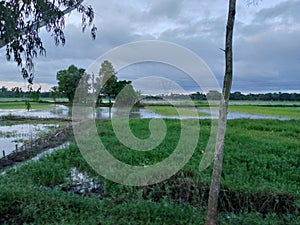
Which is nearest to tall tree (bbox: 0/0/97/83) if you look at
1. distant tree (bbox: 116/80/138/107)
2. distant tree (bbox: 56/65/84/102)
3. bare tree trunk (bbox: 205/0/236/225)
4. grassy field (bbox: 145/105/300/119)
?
bare tree trunk (bbox: 205/0/236/225)

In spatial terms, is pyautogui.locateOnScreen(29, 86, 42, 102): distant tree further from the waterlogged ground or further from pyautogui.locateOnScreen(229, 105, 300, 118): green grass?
pyautogui.locateOnScreen(229, 105, 300, 118): green grass

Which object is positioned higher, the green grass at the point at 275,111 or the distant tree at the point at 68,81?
the distant tree at the point at 68,81

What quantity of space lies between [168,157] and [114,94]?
25558 mm

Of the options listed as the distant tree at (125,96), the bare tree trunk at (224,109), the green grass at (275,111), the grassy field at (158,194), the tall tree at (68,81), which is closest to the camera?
the bare tree trunk at (224,109)

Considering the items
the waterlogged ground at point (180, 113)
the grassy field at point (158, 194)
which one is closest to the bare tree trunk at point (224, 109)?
the grassy field at point (158, 194)

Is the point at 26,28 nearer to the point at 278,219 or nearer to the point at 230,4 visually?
the point at 230,4

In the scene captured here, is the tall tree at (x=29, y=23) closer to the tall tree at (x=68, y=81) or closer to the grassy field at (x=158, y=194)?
the grassy field at (x=158, y=194)

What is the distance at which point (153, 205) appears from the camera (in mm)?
4094

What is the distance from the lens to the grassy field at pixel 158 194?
12.5 feet

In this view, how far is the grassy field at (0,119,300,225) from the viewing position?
3798 mm

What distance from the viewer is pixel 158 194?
5.27m

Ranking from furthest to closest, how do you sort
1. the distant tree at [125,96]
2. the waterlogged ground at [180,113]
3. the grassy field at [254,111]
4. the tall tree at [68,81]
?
1. the tall tree at [68,81]
2. the grassy field at [254,111]
3. the waterlogged ground at [180,113]
4. the distant tree at [125,96]

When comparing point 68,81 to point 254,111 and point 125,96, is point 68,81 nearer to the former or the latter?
point 125,96

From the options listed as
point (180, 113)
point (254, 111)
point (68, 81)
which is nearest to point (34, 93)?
point (180, 113)
